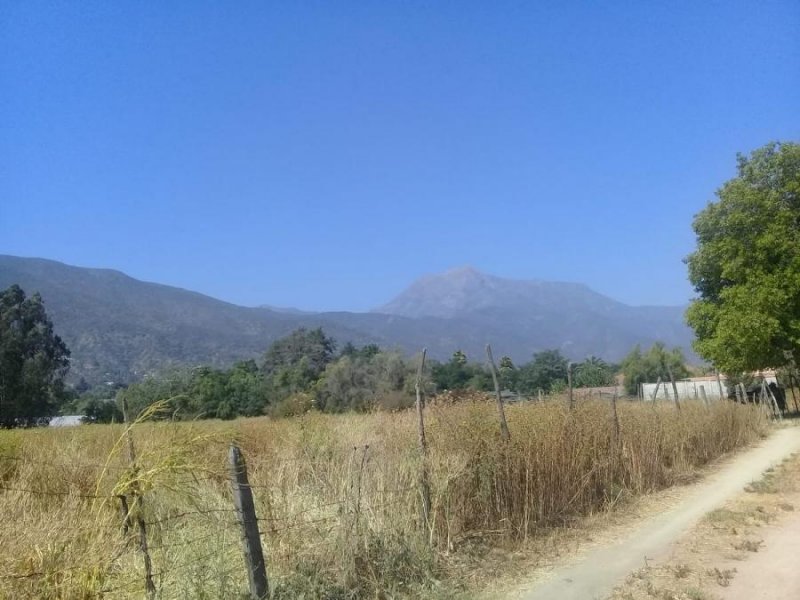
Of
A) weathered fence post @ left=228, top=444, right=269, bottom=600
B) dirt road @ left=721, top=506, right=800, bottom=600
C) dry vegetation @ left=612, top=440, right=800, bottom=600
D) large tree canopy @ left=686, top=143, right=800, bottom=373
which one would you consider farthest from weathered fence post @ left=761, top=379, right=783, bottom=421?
weathered fence post @ left=228, top=444, right=269, bottom=600

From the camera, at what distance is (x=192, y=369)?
1716cm

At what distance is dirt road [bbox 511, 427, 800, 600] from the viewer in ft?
20.5

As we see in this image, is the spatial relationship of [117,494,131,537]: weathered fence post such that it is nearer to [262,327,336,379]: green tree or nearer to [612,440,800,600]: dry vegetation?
[612,440,800,600]: dry vegetation

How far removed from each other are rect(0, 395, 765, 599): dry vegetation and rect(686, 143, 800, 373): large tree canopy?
16.2 metres

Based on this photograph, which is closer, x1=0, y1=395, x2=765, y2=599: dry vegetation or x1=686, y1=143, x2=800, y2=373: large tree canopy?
x1=0, y1=395, x2=765, y2=599: dry vegetation

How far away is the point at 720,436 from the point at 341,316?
163877mm

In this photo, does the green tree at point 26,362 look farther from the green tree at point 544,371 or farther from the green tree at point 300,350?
the green tree at point 544,371

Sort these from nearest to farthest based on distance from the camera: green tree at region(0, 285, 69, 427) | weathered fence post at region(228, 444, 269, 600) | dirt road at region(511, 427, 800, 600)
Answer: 1. weathered fence post at region(228, 444, 269, 600)
2. dirt road at region(511, 427, 800, 600)
3. green tree at region(0, 285, 69, 427)

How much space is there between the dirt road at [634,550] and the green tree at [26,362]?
104ft

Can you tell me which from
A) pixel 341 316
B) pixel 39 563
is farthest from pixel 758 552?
pixel 341 316

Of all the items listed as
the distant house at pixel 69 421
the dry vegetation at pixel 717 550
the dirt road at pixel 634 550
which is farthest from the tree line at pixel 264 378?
the dry vegetation at pixel 717 550

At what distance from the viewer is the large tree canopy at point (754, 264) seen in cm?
2475

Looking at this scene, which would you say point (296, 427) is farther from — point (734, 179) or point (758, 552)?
point (734, 179)

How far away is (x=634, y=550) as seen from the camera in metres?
7.67
